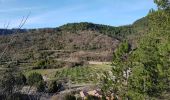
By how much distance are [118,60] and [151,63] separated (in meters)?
8.85

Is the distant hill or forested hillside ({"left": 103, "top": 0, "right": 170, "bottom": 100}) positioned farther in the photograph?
the distant hill

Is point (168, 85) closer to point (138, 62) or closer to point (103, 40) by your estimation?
point (138, 62)

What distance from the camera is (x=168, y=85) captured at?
39844 millimetres

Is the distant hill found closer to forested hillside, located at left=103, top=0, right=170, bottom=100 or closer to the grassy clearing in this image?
the grassy clearing

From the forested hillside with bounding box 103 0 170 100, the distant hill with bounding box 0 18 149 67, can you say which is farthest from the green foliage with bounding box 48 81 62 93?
the distant hill with bounding box 0 18 149 67

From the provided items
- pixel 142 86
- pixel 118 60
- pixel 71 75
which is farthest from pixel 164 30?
pixel 71 75

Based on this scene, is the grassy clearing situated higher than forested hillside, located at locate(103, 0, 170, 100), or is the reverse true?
forested hillside, located at locate(103, 0, 170, 100)

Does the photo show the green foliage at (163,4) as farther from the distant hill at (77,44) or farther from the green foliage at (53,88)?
the distant hill at (77,44)

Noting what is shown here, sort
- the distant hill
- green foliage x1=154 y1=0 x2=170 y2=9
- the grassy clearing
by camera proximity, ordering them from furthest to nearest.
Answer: the distant hill, the grassy clearing, green foliage x1=154 y1=0 x2=170 y2=9

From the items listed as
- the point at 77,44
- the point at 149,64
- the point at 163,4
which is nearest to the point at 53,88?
the point at 149,64

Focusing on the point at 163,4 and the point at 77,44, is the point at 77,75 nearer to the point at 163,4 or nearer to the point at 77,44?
the point at 163,4

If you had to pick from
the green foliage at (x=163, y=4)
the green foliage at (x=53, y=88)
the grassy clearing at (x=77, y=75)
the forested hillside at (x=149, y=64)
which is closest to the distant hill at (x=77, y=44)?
the grassy clearing at (x=77, y=75)

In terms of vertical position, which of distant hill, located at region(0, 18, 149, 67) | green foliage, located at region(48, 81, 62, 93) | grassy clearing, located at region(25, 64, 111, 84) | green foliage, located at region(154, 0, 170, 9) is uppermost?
green foliage, located at region(154, 0, 170, 9)

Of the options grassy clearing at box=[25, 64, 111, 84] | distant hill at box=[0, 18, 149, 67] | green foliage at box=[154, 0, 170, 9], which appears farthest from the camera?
distant hill at box=[0, 18, 149, 67]
